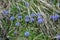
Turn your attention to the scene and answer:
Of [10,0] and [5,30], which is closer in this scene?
[5,30]

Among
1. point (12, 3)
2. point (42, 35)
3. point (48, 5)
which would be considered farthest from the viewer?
point (12, 3)

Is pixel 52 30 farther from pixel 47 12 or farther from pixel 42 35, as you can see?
pixel 47 12

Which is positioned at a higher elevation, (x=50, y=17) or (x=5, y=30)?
(x=50, y=17)

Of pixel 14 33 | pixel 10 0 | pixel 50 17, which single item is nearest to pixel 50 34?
pixel 50 17

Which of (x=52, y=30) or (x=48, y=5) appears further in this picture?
(x=48, y=5)

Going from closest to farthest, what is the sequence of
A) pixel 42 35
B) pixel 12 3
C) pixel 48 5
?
pixel 42 35
pixel 48 5
pixel 12 3

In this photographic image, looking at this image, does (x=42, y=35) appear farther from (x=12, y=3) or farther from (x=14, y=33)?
(x=12, y=3)

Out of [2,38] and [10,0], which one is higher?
[10,0]

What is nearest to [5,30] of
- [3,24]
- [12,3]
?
[3,24]
